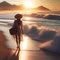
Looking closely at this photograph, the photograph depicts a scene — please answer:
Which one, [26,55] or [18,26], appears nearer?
[26,55]

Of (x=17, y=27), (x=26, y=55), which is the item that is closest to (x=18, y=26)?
(x=17, y=27)

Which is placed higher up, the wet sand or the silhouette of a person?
the silhouette of a person

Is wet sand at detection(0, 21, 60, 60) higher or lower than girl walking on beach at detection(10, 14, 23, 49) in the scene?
lower

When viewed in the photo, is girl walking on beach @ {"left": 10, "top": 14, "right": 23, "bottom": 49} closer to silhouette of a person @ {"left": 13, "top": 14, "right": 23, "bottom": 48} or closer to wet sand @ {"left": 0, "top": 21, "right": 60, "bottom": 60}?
silhouette of a person @ {"left": 13, "top": 14, "right": 23, "bottom": 48}

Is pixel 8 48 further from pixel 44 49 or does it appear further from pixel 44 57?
pixel 44 57

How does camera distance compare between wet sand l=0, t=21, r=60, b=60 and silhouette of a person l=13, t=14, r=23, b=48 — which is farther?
silhouette of a person l=13, t=14, r=23, b=48

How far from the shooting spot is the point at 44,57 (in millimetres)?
12320

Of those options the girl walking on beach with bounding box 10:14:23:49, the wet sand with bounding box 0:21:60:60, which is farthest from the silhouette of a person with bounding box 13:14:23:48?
the wet sand with bounding box 0:21:60:60

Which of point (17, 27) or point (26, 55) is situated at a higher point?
point (17, 27)

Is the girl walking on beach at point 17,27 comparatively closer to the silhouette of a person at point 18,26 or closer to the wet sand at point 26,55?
the silhouette of a person at point 18,26

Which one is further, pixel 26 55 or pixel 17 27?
pixel 17 27

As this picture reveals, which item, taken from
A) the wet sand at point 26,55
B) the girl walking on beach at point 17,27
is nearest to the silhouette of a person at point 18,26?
the girl walking on beach at point 17,27

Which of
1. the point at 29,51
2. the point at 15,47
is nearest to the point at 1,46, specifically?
the point at 15,47

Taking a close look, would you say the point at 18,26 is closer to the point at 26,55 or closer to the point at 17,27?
the point at 17,27
